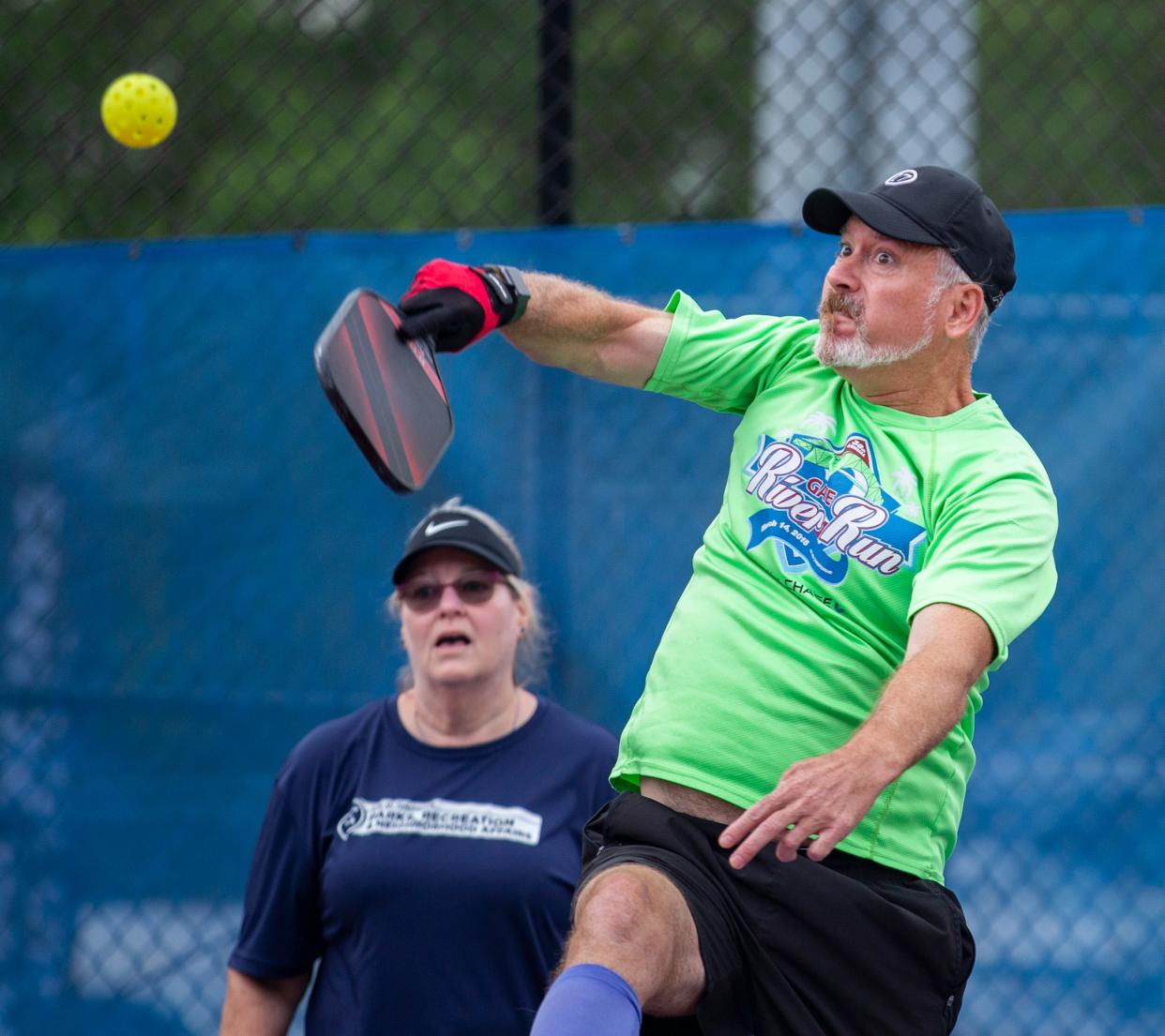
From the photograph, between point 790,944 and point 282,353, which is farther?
point 282,353

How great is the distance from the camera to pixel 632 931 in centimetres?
228

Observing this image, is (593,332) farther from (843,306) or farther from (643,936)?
(643,936)

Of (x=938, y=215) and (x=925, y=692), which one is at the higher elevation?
(x=938, y=215)

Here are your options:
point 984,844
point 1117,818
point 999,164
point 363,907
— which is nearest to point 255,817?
point 363,907

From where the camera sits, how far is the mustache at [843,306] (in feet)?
8.69

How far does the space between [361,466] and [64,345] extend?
2.84ft

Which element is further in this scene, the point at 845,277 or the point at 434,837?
the point at 434,837

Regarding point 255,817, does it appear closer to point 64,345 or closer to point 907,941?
point 64,345

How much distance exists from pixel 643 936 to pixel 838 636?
59 centimetres

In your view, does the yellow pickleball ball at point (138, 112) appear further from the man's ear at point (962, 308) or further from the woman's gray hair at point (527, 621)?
the man's ear at point (962, 308)

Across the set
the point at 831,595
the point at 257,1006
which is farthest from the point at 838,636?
the point at 257,1006

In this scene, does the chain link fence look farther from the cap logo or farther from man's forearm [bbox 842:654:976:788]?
man's forearm [bbox 842:654:976:788]

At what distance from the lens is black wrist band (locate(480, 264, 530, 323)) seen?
2.72 metres

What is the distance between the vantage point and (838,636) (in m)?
2.53
